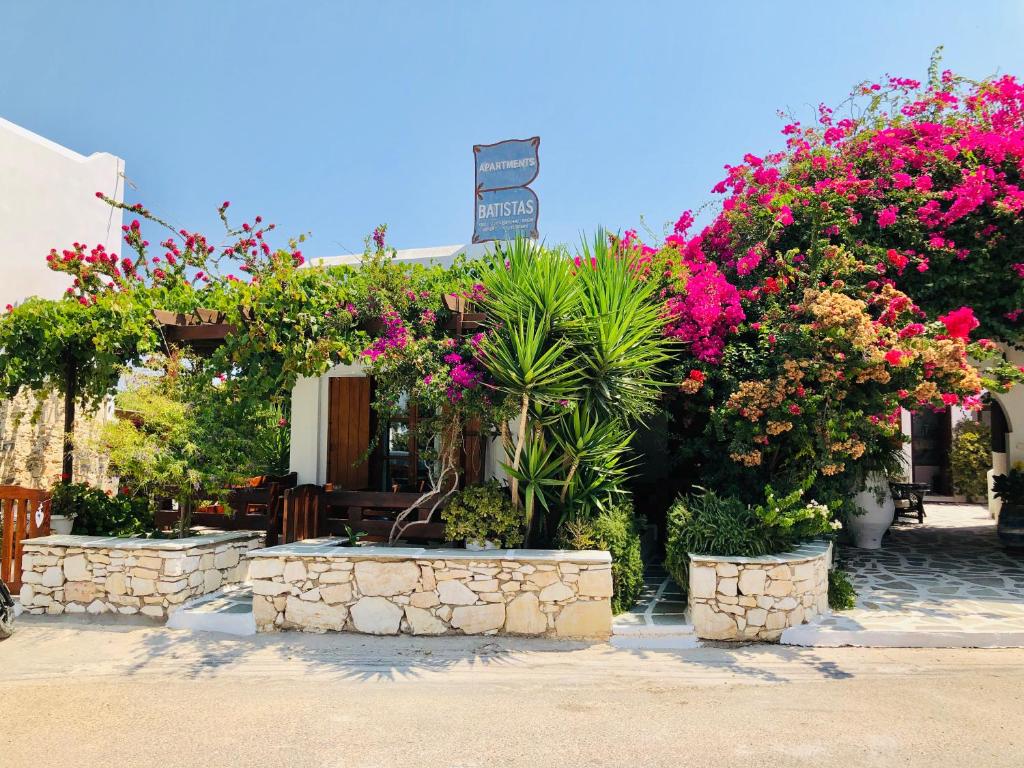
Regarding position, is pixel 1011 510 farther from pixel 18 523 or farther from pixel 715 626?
pixel 18 523

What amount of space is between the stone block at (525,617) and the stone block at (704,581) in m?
1.51

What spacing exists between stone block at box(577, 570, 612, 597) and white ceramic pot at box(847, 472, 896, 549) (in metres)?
5.72

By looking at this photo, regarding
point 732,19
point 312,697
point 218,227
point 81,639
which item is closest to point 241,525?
point 81,639

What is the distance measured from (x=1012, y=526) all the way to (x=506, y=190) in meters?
9.23

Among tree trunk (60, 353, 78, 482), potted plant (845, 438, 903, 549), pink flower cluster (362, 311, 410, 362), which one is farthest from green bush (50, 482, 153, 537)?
potted plant (845, 438, 903, 549)

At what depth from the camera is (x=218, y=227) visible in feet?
29.4

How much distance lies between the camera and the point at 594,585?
6.58 meters

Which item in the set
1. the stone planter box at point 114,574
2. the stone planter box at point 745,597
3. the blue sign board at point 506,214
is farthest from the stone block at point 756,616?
the blue sign board at point 506,214

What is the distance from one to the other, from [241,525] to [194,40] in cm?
762

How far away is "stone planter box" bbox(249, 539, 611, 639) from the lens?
659cm

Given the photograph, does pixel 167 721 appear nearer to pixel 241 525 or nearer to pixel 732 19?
pixel 241 525

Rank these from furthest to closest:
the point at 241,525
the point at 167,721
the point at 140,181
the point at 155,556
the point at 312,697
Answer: the point at 140,181
the point at 241,525
the point at 155,556
the point at 312,697
the point at 167,721

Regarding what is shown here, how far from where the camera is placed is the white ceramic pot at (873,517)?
10.3 m

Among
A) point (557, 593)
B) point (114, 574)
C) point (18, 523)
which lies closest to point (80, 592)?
point (114, 574)
